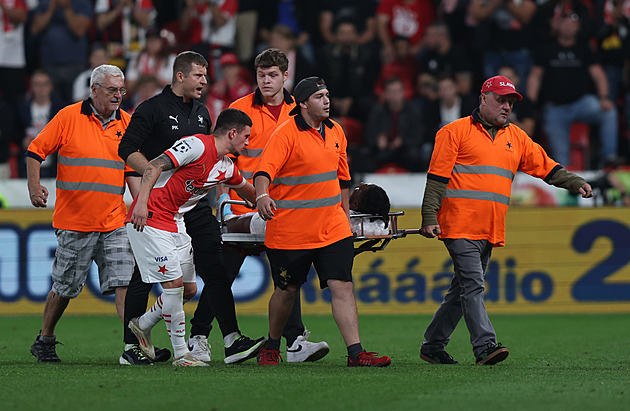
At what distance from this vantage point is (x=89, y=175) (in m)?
8.32

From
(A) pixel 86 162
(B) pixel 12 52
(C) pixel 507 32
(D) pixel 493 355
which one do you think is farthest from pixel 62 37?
(D) pixel 493 355

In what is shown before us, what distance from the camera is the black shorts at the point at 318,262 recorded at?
7223 mm

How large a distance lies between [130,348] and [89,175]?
1.56 m

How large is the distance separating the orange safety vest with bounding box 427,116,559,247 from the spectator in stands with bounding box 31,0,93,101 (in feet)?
31.5

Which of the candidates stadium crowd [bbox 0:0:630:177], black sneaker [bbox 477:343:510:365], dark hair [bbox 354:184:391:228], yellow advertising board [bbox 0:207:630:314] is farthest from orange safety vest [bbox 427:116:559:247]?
stadium crowd [bbox 0:0:630:177]

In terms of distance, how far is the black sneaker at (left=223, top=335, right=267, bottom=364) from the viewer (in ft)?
25.2

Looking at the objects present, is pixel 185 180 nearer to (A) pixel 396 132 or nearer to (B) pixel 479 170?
(B) pixel 479 170

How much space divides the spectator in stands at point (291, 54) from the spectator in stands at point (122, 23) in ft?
7.62

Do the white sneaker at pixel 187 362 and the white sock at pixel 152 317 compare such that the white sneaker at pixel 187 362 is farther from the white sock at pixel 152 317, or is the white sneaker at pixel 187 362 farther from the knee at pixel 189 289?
the knee at pixel 189 289

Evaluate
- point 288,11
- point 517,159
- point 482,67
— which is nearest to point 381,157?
point 482,67

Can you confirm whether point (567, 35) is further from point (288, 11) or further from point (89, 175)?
point (89, 175)

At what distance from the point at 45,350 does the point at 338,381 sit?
3.01 meters

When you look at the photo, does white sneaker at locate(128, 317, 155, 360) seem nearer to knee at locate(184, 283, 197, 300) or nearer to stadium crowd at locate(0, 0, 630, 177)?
knee at locate(184, 283, 197, 300)

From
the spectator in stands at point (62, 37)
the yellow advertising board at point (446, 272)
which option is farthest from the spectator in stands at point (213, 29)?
the yellow advertising board at point (446, 272)
